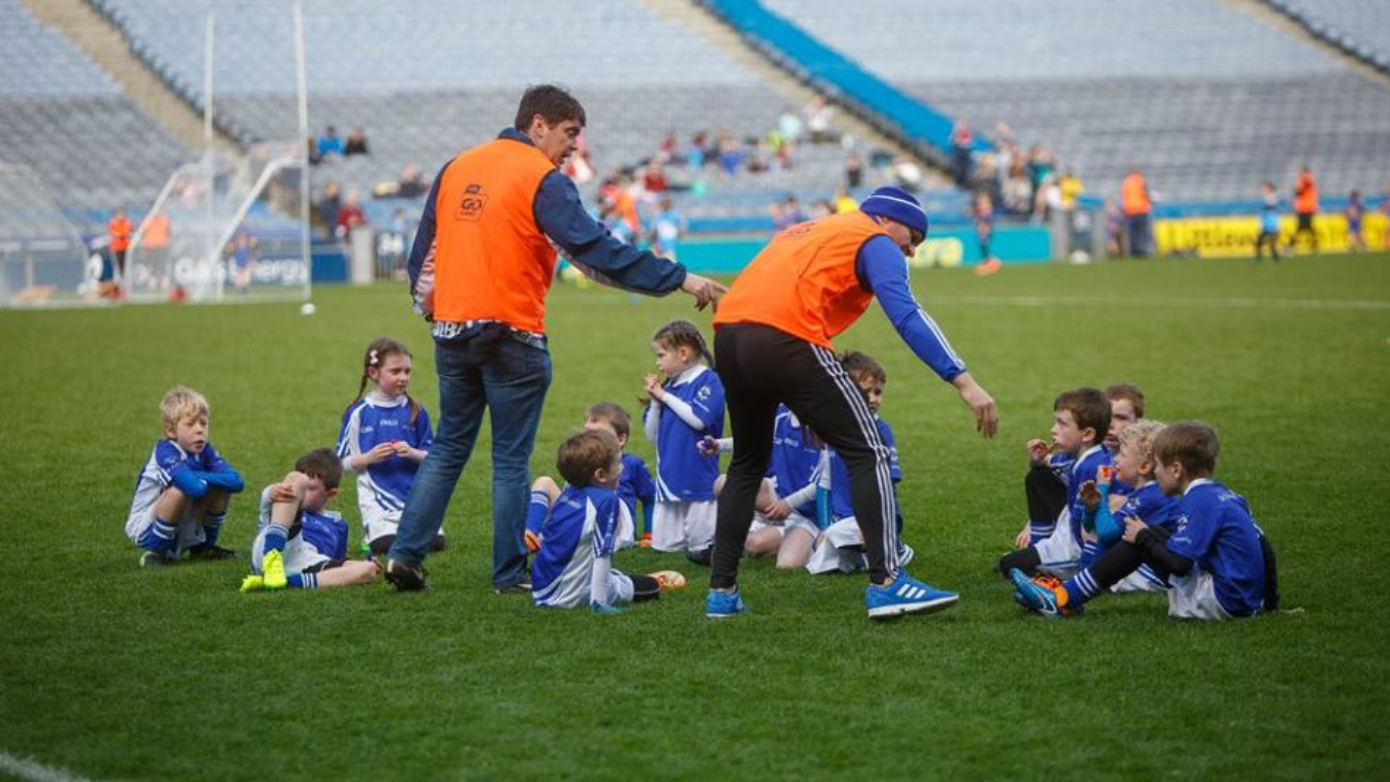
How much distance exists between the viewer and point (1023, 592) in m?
7.02

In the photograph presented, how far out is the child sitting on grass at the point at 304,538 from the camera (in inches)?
304

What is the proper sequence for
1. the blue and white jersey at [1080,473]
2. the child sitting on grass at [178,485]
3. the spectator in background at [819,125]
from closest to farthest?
1. the blue and white jersey at [1080,473]
2. the child sitting on grass at [178,485]
3. the spectator in background at [819,125]

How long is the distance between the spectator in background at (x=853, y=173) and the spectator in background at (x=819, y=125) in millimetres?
2096

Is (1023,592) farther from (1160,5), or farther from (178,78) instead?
(1160,5)

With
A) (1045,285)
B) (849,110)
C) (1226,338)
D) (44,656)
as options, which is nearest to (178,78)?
(849,110)

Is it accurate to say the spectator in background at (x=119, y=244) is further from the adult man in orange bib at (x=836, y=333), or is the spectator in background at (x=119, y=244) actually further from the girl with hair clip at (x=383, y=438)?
the adult man in orange bib at (x=836, y=333)

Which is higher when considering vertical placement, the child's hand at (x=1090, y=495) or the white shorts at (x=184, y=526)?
the child's hand at (x=1090, y=495)

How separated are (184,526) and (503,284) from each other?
226 cm

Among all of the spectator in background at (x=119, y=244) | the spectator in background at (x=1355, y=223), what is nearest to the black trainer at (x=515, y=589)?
the spectator in background at (x=119, y=244)

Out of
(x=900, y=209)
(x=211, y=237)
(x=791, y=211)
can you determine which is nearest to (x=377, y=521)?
(x=900, y=209)

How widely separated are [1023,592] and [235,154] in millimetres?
33028

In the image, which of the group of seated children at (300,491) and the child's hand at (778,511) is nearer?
the group of seated children at (300,491)

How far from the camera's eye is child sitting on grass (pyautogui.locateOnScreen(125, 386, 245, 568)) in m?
8.09

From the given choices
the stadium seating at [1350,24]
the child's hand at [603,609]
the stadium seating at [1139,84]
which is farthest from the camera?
the stadium seating at [1350,24]
